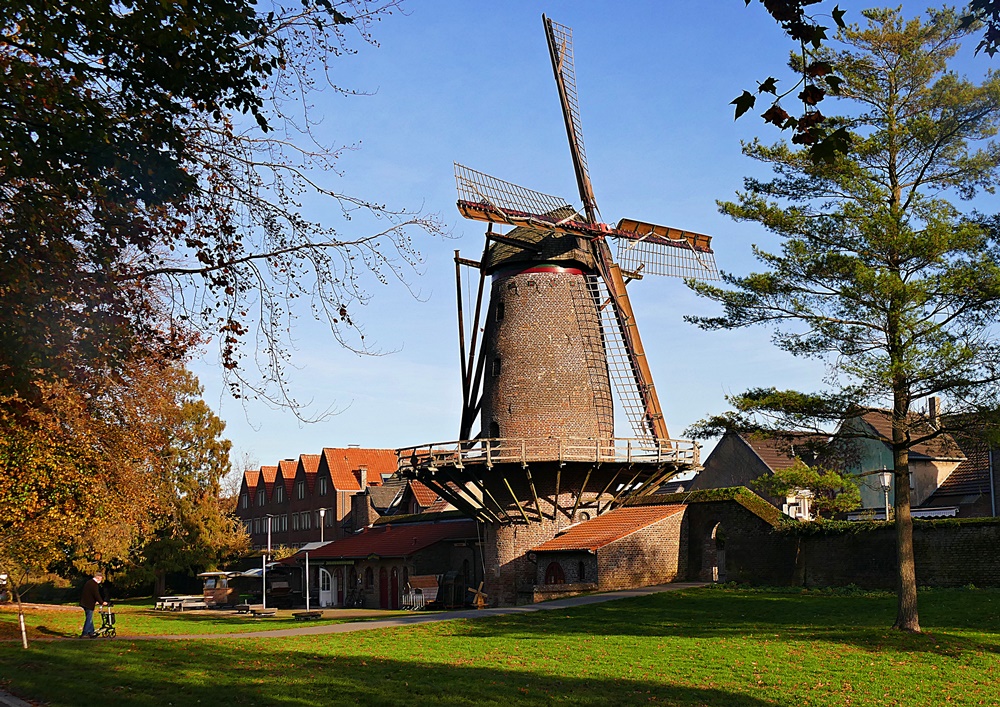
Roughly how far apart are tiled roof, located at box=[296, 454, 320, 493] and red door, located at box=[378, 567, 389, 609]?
26986 millimetres

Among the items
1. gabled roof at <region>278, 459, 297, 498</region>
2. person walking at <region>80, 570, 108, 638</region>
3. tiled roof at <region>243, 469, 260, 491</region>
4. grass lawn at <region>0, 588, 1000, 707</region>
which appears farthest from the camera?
tiled roof at <region>243, 469, 260, 491</region>

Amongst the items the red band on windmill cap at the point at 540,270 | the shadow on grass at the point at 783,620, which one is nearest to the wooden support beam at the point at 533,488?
the shadow on grass at the point at 783,620

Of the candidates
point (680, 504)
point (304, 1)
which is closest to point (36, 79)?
point (304, 1)

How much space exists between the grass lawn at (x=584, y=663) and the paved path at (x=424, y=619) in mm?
1346

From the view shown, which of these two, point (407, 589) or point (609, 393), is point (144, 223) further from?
point (407, 589)

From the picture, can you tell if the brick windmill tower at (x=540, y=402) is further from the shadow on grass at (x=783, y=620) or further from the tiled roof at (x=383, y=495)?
the tiled roof at (x=383, y=495)

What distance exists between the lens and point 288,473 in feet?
258

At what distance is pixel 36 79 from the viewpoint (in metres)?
9.38

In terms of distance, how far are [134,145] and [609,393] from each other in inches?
1034

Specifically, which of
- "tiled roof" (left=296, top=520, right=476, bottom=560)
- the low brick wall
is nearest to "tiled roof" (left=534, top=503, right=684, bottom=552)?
the low brick wall

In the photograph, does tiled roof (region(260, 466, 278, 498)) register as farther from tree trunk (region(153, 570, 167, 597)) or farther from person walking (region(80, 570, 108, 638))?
person walking (region(80, 570, 108, 638))

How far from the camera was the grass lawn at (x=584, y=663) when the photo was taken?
47.0 feet

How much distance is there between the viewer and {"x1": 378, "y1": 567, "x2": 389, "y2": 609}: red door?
45000 mm

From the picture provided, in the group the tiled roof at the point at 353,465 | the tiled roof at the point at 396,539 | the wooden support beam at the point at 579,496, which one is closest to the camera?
the wooden support beam at the point at 579,496
